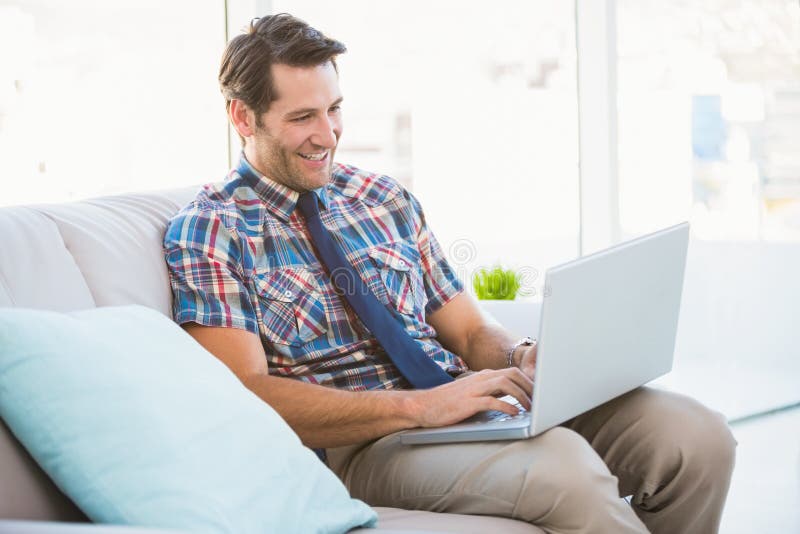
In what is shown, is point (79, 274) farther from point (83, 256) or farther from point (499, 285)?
point (499, 285)

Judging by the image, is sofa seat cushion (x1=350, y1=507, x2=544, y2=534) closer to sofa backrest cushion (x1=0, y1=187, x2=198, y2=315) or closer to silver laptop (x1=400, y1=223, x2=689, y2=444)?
silver laptop (x1=400, y1=223, x2=689, y2=444)

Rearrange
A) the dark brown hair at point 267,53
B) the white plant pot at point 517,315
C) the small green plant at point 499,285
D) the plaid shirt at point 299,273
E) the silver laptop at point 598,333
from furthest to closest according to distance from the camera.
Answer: the small green plant at point 499,285 < the white plant pot at point 517,315 < the dark brown hair at point 267,53 < the plaid shirt at point 299,273 < the silver laptop at point 598,333

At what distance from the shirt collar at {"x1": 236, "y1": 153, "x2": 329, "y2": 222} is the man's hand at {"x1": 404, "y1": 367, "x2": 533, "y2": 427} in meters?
0.52

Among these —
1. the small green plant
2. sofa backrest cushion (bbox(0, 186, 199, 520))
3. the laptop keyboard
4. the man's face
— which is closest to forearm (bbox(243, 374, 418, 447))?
the laptop keyboard

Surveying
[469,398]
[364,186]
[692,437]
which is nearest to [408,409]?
[469,398]

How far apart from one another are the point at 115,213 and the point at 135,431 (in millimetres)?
817

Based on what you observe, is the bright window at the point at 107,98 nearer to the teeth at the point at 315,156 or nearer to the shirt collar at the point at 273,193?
the shirt collar at the point at 273,193

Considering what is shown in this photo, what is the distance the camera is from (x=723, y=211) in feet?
12.4

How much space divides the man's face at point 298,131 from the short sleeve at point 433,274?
0.28m

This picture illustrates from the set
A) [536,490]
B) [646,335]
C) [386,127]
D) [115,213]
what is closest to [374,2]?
[386,127]

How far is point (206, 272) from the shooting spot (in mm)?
1920

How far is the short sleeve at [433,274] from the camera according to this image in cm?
230

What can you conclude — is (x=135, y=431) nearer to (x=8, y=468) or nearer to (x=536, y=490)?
(x=8, y=468)

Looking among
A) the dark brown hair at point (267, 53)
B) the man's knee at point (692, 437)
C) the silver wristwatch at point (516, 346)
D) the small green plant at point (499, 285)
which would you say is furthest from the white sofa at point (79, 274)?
the small green plant at point (499, 285)
